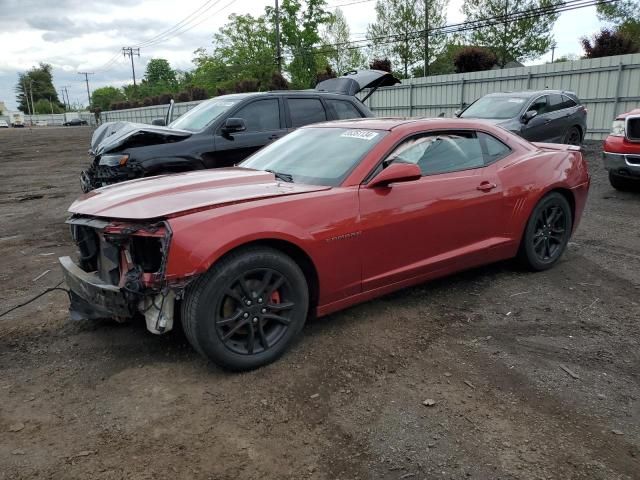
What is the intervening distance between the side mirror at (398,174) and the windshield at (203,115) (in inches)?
162

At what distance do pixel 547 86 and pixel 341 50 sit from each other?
37104mm

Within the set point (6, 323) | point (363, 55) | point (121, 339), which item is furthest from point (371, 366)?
point (363, 55)

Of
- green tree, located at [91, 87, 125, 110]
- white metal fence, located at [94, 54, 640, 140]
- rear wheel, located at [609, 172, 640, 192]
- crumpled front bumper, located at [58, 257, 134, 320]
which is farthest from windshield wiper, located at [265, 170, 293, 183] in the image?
green tree, located at [91, 87, 125, 110]

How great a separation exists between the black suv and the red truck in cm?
405

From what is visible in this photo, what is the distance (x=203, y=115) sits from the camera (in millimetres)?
7371

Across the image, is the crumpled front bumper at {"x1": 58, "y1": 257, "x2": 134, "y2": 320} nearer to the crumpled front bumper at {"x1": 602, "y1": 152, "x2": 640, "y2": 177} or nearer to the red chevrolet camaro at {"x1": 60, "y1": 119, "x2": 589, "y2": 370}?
the red chevrolet camaro at {"x1": 60, "y1": 119, "x2": 589, "y2": 370}

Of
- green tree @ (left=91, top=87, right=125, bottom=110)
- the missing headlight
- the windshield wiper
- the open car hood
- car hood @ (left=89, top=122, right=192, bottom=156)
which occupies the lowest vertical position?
the missing headlight

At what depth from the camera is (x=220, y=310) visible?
10.1 feet

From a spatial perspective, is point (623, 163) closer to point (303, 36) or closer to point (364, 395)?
point (364, 395)

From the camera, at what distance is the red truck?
7.89 m

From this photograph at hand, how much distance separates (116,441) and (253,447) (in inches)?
27.6

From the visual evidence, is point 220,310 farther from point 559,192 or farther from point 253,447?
point 559,192

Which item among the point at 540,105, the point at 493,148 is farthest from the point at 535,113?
the point at 493,148

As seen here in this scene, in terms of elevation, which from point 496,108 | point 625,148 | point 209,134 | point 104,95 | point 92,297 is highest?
point 104,95
